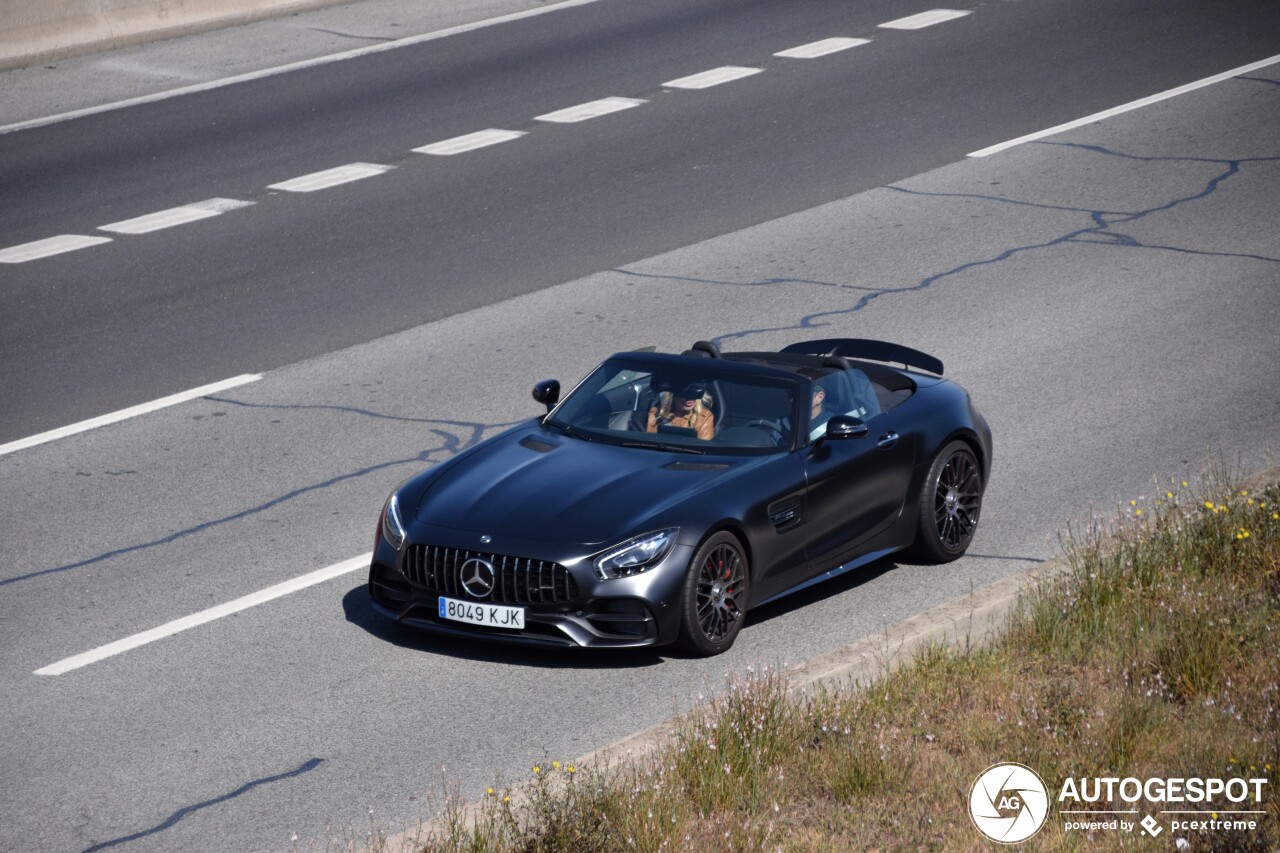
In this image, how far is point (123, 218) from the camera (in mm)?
16969

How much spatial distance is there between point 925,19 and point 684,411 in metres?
16.9

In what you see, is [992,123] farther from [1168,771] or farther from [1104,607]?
[1168,771]

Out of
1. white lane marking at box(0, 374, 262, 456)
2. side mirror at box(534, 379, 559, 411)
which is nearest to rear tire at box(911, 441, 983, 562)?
side mirror at box(534, 379, 559, 411)

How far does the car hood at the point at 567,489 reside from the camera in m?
8.44

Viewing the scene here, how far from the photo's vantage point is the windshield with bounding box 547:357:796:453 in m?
9.27

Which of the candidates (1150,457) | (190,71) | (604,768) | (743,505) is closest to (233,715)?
(604,768)

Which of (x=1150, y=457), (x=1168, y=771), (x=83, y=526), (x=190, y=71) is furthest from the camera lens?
(x=190, y=71)

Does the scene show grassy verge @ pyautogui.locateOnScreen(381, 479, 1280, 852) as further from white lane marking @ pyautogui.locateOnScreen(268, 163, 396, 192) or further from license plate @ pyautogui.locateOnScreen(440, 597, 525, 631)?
white lane marking @ pyautogui.locateOnScreen(268, 163, 396, 192)

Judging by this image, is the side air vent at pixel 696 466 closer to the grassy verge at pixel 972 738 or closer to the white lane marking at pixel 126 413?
the grassy verge at pixel 972 738

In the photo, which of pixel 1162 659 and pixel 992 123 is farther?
pixel 992 123

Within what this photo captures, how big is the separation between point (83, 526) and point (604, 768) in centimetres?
475

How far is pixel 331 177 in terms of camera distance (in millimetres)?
18125

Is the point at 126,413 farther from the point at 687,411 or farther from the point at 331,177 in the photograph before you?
the point at 331,177

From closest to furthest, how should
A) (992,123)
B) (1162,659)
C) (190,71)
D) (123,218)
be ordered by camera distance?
(1162,659) < (123,218) < (992,123) < (190,71)
